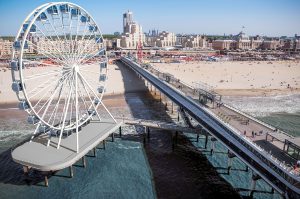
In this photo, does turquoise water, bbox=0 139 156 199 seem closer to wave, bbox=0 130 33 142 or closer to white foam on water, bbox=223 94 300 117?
wave, bbox=0 130 33 142

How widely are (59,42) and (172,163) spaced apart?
2228cm

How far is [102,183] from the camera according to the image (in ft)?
112

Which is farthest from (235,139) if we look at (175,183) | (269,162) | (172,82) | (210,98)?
(172,82)

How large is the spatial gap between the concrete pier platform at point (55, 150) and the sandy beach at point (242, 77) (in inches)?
2154

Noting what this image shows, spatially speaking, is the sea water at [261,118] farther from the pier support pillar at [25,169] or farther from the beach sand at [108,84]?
the beach sand at [108,84]

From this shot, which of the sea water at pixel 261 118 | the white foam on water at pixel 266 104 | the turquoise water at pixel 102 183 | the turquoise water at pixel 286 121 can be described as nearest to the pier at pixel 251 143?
the sea water at pixel 261 118

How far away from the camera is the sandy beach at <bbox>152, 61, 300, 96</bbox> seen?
8956 centimetres

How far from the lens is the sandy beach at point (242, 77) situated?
294 ft

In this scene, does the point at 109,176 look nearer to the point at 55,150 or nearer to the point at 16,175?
the point at 55,150

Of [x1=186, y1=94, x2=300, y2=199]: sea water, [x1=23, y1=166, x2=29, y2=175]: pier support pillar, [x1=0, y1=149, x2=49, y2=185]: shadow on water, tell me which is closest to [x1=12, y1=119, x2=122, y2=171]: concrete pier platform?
[x1=23, y1=166, x2=29, y2=175]: pier support pillar

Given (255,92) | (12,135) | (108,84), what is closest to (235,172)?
(12,135)

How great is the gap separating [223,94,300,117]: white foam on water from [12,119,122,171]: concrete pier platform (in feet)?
128

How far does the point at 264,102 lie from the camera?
246ft

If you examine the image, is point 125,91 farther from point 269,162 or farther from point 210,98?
point 269,162
